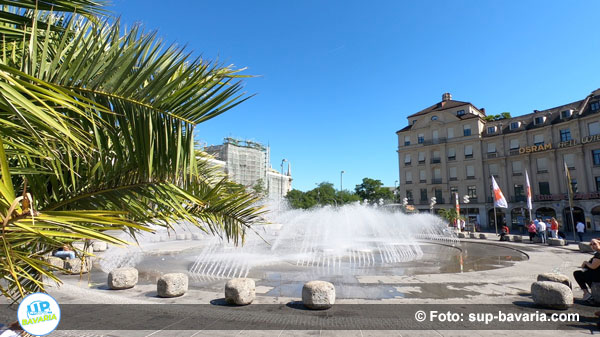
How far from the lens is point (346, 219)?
23391 millimetres

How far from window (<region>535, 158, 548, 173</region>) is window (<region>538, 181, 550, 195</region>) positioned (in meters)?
1.59

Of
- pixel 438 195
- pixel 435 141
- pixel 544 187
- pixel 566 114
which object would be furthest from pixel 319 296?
pixel 435 141

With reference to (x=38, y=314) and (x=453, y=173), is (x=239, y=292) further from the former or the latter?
(x=453, y=173)

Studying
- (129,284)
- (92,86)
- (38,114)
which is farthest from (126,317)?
(38,114)

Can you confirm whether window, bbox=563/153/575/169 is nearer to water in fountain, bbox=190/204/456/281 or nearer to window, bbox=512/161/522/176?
window, bbox=512/161/522/176

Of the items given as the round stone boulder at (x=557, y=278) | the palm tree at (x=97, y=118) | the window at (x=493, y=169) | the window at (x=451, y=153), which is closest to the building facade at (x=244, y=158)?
the window at (x=451, y=153)

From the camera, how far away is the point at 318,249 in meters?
18.0

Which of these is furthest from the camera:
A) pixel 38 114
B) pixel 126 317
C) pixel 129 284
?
pixel 129 284

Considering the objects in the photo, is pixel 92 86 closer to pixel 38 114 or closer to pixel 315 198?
pixel 38 114

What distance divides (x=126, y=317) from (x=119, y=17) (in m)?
5.82

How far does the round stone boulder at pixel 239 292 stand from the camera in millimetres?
7230

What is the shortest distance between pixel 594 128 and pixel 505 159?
1038cm

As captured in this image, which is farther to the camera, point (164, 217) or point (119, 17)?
point (164, 217)

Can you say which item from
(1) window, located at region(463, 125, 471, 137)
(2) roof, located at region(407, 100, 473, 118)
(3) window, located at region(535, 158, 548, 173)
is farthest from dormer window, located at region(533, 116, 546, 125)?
(2) roof, located at region(407, 100, 473, 118)
